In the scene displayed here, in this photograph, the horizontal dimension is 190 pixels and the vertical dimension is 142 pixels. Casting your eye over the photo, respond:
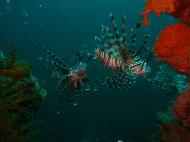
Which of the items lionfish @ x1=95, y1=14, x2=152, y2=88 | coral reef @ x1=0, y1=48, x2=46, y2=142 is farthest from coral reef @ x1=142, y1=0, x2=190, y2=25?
coral reef @ x1=0, y1=48, x2=46, y2=142

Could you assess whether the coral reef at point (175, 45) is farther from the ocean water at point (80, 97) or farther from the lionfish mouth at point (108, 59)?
the ocean water at point (80, 97)

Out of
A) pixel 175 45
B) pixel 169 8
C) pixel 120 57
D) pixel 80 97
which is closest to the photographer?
pixel 169 8

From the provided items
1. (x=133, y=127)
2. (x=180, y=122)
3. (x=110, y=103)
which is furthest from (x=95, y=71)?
(x=180, y=122)

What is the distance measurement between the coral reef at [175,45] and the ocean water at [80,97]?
112 centimetres

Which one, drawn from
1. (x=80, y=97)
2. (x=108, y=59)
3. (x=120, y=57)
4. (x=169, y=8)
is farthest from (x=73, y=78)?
(x=80, y=97)

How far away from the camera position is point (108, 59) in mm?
5754

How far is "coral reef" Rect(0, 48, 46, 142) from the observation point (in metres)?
5.38

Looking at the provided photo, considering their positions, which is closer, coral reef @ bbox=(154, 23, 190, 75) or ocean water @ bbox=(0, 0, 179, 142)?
coral reef @ bbox=(154, 23, 190, 75)

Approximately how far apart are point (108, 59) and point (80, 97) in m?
9.98

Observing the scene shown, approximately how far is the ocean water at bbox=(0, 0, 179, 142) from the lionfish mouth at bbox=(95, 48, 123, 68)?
18cm

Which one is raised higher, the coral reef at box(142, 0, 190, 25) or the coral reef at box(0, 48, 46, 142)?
the coral reef at box(142, 0, 190, 25)

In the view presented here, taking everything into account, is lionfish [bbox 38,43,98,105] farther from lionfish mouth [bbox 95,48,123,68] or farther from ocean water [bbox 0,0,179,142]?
ocean water [bbox 0,0,179,142]

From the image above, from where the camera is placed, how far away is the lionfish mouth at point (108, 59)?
572cm

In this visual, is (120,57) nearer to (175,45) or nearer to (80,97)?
(175,45)
